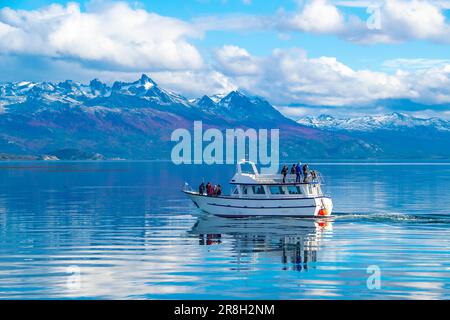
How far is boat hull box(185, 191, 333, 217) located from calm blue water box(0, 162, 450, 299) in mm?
1976

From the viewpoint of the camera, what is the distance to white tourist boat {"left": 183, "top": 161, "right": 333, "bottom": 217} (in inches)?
3713

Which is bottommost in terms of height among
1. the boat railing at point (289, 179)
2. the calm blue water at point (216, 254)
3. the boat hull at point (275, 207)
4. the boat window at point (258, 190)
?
the calm blue water at point (216, 254)

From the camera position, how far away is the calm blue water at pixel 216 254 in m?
45.8

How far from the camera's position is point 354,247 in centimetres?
6625

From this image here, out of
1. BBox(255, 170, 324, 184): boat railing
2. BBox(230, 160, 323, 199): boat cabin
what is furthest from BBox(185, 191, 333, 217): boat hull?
BBox(255, 170, 324, 184): boat railing

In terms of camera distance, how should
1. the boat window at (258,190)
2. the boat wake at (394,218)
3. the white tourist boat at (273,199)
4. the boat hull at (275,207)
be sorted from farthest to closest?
the boat window at (258,190), the white tourist boat at (273,199), the boat hull at (275,207), the boat wake at (394,218)

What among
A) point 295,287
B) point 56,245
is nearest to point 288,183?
point 56,245

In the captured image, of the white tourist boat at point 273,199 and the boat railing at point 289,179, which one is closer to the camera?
the white tourist boat at point 273,199

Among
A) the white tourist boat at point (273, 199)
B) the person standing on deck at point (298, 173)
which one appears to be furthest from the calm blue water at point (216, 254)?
the person standing on deck at point (298, 173)

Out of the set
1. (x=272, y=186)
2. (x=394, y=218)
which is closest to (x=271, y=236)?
(x=272, y=186)

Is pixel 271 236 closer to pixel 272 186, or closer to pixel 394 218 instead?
pixel 272 186

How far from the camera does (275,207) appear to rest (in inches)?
3738

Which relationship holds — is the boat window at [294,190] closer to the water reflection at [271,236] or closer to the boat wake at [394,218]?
the water reflection at [271,236]

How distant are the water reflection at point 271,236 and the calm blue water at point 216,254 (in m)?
0.11
